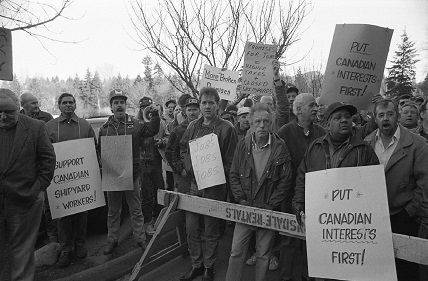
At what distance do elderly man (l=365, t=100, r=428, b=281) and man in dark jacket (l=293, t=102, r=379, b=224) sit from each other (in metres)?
0.25

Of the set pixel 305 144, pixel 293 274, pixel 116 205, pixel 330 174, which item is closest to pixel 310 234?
pixel 330 174

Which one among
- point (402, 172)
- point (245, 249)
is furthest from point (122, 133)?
point (402, 172)

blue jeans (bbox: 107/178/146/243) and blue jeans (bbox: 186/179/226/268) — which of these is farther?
blue jeans (bbox: 107/178/146/243)

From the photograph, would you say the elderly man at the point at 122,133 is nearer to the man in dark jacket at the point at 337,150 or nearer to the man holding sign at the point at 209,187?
the man holding sign at the point at 209,187

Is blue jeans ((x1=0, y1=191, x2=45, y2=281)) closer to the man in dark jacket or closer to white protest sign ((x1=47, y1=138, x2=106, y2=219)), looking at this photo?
white protest sign ((x1=47, y1=138, x2=106, y2=219))

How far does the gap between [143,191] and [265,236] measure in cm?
306

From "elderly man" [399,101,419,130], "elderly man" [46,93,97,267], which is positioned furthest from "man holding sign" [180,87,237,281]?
"elderly man" [399,101,419,130]

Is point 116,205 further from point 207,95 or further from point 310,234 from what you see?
point 310,234

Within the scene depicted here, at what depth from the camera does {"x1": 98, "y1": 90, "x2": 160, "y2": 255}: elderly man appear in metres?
4.88

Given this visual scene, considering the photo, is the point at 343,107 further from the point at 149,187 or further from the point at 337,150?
the point at 149,187

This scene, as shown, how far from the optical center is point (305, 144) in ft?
13.0

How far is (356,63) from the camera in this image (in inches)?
164

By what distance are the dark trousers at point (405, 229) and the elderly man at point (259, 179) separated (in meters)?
1.02

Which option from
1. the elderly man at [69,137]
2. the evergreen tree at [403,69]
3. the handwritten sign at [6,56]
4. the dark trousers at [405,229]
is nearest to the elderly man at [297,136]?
the dark trousers at [405,229]
